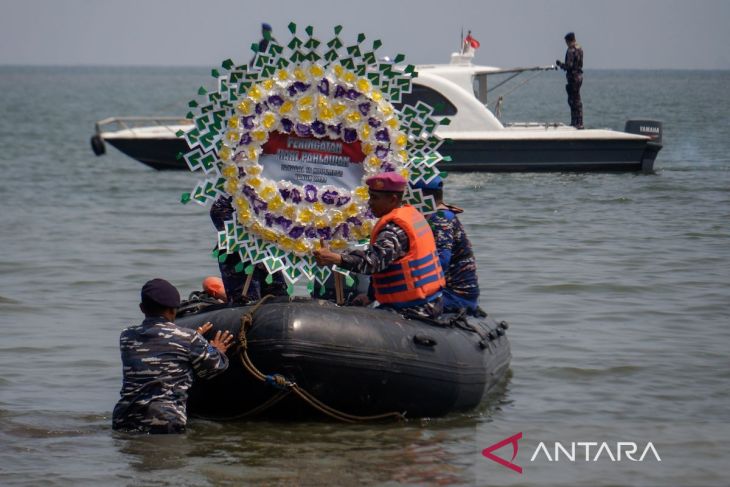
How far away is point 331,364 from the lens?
7.89 m

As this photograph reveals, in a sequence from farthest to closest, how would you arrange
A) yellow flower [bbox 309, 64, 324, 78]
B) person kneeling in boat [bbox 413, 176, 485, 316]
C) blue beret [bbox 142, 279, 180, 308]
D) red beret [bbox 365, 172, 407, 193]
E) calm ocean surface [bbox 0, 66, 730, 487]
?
person kneeling in boat [bbox 413, 176, 485, 316] → yellow flower [bbox 309, 64, 324, 78] → red beret [bbox 365, 172, 407, 193] → calm ocean surface [bbox 0, 66, 730, 487] → blue beret [bbox 142, 279, 180, 308]

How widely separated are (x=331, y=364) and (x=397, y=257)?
2.33ft

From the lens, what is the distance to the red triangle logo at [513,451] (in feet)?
25.9

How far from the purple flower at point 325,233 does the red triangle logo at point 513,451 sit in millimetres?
1539

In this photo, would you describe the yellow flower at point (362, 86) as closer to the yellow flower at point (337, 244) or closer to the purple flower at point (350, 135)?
the purple flower at point (350, 135)

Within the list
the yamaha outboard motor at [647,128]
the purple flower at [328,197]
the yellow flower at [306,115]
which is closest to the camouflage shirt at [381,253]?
the purple flower at [328,197]

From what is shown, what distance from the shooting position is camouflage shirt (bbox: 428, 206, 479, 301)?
879 cm

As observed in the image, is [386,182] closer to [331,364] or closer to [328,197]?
[328,197]

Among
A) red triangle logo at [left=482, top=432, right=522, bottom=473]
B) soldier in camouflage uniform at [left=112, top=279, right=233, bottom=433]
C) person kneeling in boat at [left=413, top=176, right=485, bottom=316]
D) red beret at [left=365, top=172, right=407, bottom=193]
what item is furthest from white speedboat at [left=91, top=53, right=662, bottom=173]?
soldier in camouflage uniform at [left=112, top=279, right=233, bottom=433]

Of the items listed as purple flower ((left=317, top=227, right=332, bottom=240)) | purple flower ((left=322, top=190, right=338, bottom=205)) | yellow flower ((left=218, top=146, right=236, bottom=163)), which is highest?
yellow flower ((left=218, top=146, right=236, bottom=163))

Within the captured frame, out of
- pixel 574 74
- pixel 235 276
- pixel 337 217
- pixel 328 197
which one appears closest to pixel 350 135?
pixel 328 197

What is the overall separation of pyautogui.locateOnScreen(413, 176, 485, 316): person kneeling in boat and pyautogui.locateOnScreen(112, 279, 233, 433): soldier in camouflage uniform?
1.64m

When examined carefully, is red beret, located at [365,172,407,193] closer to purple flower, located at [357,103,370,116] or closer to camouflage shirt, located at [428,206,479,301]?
purple flower, located at [357,103,370,116]

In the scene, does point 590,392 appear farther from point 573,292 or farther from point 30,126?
point 30,126
